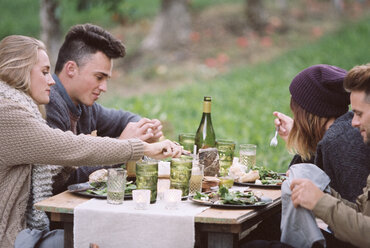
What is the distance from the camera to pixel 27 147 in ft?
10.6

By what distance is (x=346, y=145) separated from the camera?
3385 mm

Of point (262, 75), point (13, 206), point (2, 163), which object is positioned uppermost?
point (262, 75)

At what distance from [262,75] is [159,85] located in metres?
2.75

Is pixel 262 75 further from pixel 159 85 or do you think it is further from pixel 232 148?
pixel 232 148

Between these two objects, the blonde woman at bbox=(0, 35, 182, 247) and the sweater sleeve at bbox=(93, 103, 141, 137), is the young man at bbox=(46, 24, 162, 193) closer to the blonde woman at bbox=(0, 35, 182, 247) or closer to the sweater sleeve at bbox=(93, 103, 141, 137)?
the sweater sleeve at bbox=(93, 103, 141, 137)

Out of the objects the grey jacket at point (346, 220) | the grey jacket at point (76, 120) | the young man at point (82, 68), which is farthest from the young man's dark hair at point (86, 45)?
the grey jacket at point (346, 220)

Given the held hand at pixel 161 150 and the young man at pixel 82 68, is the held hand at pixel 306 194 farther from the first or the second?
the young man at pixel 82 68

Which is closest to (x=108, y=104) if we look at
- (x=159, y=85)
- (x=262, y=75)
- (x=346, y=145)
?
(x=159, y=85)

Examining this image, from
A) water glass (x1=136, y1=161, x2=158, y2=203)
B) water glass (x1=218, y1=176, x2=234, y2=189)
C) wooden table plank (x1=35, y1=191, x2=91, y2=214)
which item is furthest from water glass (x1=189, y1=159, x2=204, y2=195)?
wooden table plank (x1=35, y1=191, x2=91, y2=214)

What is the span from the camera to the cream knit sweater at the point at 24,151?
127 inches

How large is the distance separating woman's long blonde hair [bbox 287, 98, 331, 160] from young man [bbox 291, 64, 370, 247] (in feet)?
2.52

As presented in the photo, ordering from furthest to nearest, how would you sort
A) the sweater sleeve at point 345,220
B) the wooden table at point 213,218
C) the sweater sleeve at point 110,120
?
the sweater sleeve at point 110,120, the wooden table at point 213,218, the sweater sleeve at point 345,220

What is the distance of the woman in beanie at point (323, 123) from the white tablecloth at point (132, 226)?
3.03 feet

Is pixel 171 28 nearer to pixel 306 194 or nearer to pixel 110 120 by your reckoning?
pixel 110 120
